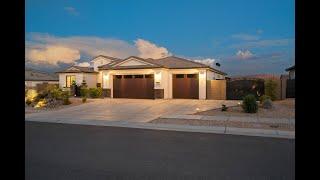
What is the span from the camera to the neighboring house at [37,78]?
137 ft

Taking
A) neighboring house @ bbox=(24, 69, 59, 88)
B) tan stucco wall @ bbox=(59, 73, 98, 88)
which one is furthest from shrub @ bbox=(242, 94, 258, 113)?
neighboring house @ bbox=(24, 69, 59, 88)

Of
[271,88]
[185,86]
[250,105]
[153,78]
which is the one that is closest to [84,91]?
[153,78]

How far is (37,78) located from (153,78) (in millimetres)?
26970

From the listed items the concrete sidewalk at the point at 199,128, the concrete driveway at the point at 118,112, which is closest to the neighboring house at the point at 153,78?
the concrete driveway at the point at 118,112

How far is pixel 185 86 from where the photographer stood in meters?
26.8

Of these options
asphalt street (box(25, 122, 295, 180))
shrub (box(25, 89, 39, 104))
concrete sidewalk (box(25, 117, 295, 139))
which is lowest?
asphalt street (box(25, 122, 295, 180))

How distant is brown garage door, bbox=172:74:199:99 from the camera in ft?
86.3

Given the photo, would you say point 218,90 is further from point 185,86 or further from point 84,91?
point 84,91

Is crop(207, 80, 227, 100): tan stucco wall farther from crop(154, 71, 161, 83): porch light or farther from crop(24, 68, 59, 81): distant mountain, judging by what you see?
crop(24, 68, 59, 81): distant mountain

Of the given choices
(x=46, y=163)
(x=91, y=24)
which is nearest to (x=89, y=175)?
(x=46, y=163)
